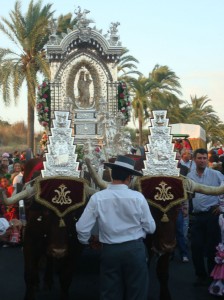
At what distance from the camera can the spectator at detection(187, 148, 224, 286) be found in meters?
A: 7.64

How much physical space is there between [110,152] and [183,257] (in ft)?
18.1

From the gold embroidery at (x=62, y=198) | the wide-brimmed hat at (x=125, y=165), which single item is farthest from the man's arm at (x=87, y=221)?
the gold embroidery at (x=62, y=198)

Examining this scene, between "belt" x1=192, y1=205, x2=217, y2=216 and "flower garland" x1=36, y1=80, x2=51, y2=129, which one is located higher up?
"flower garland" x1=36, y1=80, x2=51, y2=129

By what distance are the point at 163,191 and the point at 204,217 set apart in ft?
4.95

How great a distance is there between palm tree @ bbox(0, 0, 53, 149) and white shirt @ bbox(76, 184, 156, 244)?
18357 millimetres

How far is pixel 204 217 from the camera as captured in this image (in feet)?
25.3

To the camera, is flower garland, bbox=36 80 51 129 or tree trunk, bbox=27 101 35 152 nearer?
flower garland, bbox=36 80 51 129

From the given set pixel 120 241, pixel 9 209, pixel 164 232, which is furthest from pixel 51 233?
pixel 9 209

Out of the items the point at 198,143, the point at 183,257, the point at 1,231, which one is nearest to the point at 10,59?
the point at 198,143

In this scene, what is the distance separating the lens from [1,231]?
5.15m

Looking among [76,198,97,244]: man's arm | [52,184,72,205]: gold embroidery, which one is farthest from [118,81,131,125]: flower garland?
[76,198,97,244]: man's arm

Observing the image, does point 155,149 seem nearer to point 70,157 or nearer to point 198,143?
point 70,157

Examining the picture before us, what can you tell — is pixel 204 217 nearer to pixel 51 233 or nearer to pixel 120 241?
pixel 51 233

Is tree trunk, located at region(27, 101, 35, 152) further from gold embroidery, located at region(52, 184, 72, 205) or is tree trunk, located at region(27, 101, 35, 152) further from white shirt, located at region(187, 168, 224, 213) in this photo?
gold embroidery, located at region(52, 184, 72, 205)
